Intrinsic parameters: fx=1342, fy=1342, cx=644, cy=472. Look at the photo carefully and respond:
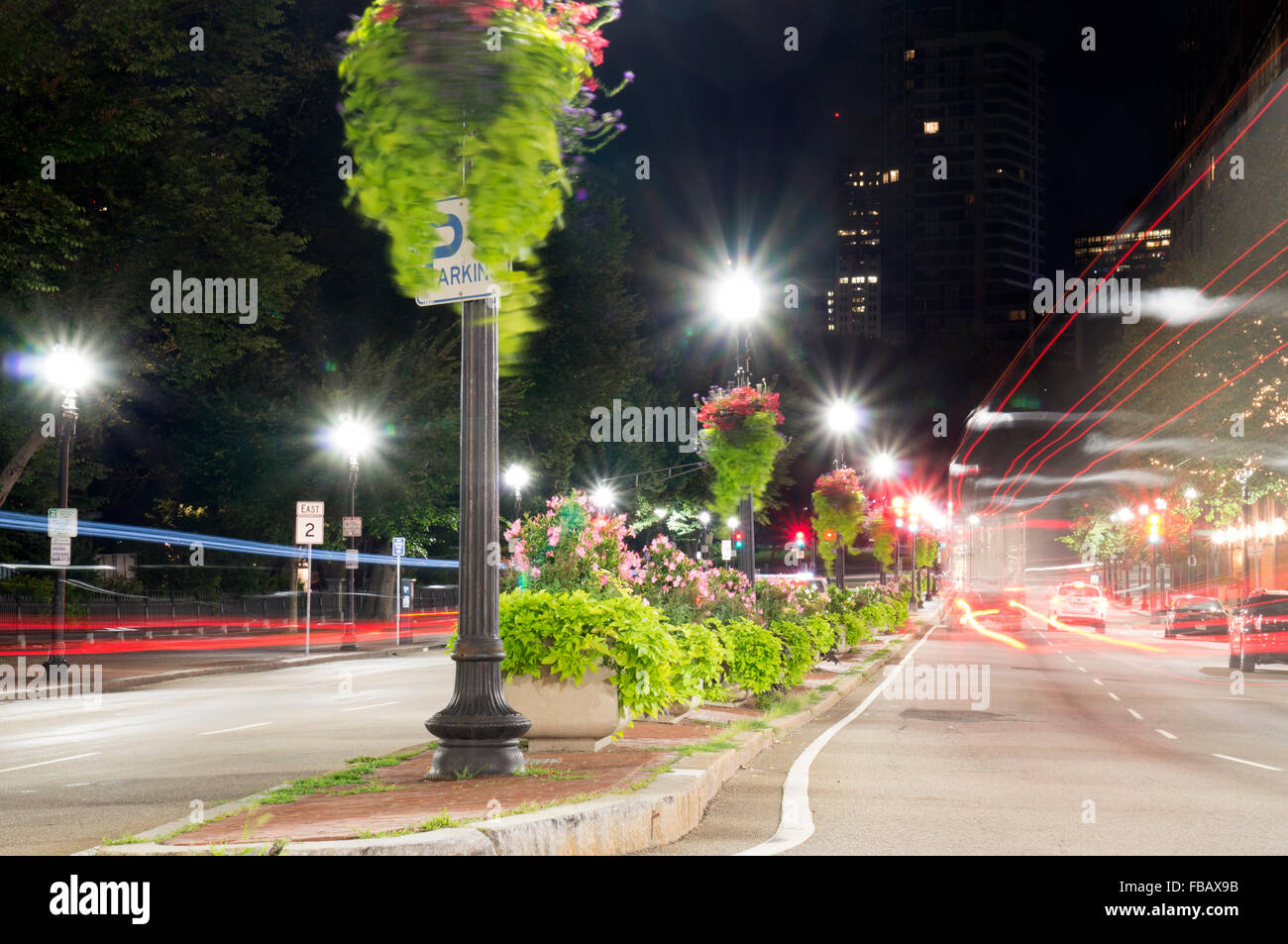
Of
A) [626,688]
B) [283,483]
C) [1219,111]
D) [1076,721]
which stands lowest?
[1076,721]

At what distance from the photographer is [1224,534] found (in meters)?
83.1

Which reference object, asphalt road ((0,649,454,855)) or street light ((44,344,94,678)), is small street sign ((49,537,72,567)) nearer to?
street light ((44,344,94,678))

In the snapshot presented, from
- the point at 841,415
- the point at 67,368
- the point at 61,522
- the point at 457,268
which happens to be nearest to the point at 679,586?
the point at 457,268

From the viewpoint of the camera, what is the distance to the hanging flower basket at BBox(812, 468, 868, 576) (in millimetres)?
45156

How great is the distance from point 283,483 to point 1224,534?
60.9m

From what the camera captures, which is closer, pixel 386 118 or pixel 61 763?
pixel 386 118

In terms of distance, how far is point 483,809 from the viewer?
7.95 m

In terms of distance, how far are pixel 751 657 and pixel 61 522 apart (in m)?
17.4

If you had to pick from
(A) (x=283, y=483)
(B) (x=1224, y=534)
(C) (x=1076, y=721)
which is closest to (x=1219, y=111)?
(B) (x=1224, y=534)

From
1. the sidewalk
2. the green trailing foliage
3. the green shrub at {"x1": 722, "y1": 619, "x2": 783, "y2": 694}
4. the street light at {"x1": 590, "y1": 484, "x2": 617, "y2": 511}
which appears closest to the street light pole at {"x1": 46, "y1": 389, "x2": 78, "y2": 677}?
the green shrub at {"x1": 722, "y1": 619, "x2": 783, "y2": 694}

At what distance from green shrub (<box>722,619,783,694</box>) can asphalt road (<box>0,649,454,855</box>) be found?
13.0ft

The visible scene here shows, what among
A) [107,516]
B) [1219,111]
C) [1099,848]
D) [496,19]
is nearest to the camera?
[1099,848]

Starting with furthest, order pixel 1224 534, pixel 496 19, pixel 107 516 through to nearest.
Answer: pixel 1224 534, pixel 107 516, pixel 496 19

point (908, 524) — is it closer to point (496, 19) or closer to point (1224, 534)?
point (1224, 534)
